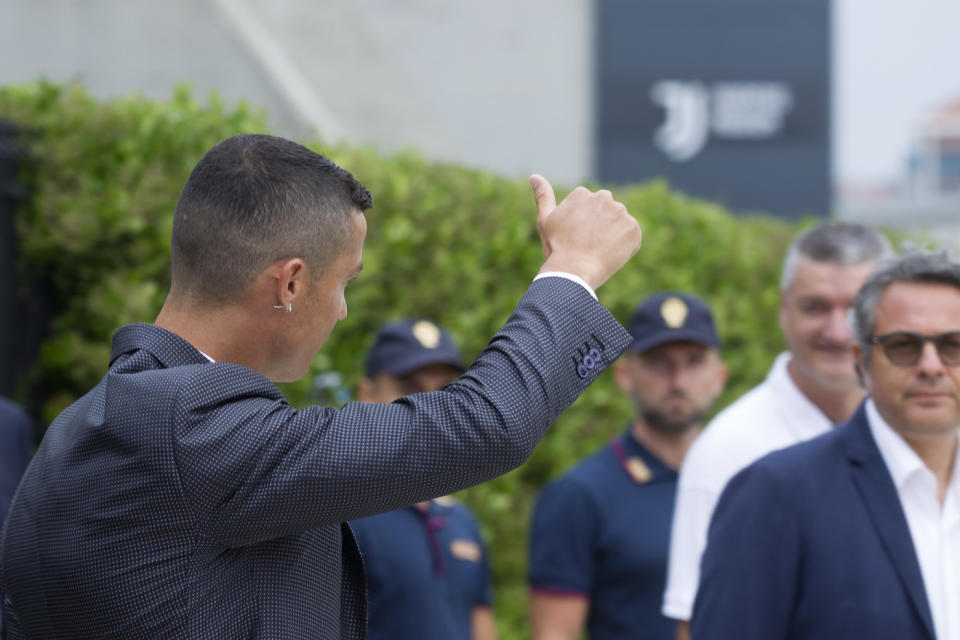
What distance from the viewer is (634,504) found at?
4.02 meters

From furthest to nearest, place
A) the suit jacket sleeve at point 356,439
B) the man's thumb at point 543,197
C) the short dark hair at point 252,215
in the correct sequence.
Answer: the man's thumb at point 543,197 → the short dark hair at point 252,215 → the suit jacket sleeve at point 356,439

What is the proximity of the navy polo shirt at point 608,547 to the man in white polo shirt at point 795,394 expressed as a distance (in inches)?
15.1

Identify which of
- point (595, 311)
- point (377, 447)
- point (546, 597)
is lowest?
point (546, 597)

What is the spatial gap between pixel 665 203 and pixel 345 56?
353 centimetres

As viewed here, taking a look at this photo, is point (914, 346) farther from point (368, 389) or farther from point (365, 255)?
point (365, 255)

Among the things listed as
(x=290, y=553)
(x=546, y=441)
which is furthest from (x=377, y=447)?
(x=546, y=441)

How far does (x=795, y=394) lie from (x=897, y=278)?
77cm

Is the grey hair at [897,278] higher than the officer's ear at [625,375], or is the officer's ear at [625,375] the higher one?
the grey hair at [897,278]

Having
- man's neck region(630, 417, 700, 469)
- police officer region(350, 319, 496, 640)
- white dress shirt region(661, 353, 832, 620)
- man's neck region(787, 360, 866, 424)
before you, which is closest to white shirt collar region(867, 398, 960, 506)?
white dress shirt region(661, 353, 832, 620)

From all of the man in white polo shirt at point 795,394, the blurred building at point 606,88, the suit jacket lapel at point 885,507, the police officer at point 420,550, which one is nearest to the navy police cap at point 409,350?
the police officer at point 420,550

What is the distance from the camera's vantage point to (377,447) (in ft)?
4.91

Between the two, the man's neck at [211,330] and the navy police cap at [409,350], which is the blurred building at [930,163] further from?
the man's neck at [211,330]

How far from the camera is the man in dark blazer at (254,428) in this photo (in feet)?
4.87

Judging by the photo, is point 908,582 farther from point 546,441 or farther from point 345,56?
Result: point 345,56
